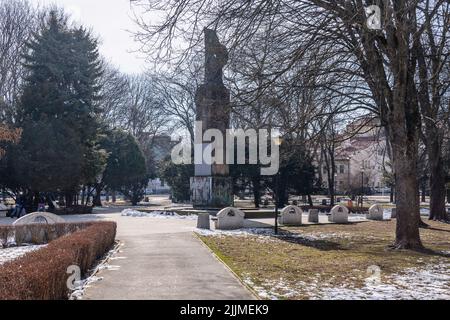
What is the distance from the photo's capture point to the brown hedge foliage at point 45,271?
19.4ft

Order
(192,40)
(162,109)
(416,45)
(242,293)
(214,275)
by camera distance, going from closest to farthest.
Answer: (242,293) → (214,275) → (192,40) → (416,45) → (162,109)

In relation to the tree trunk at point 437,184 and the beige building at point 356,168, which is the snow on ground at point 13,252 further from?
the beige building at point 356,168

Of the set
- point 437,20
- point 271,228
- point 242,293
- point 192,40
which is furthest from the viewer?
point 271,228

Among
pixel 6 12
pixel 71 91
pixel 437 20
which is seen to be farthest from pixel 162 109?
pixel 437 20

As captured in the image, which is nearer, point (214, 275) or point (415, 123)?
point (214, 275)

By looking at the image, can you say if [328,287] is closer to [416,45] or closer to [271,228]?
[416,45]

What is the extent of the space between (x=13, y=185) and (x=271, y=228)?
19.9 meters

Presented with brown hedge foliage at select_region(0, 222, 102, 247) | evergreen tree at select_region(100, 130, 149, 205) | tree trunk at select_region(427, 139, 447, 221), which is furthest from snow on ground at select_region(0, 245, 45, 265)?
evergreen tree at select_region(100, 130, 149, 205)

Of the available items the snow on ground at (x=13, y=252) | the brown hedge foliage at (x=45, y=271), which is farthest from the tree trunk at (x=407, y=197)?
the snow on ground at (x=13, y=252)

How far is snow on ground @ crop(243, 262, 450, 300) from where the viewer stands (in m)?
7.83

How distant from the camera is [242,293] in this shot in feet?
26.1

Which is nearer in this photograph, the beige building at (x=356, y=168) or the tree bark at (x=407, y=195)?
the tree bark at (x=407, y=195)

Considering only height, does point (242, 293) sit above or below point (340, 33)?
below

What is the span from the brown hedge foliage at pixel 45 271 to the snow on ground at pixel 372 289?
3.08m
